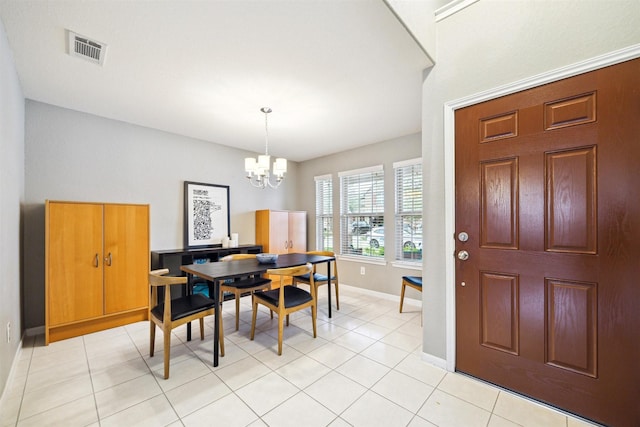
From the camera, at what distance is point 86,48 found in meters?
2.05

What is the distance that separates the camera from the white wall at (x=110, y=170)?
292 centimetres

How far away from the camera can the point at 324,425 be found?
5.22 ft

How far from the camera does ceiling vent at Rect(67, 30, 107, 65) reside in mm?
1959

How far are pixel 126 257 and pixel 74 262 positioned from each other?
0.46 meters

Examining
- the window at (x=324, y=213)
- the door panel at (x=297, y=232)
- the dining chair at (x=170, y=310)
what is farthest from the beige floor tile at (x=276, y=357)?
the window at (x=324, y=213)

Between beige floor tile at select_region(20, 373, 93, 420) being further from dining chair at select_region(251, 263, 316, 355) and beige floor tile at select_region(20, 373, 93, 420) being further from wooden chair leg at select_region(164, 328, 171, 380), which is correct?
dining chair at select_region(251, 263, 316, 355)

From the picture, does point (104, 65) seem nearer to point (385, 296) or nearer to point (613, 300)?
point (613, 300)

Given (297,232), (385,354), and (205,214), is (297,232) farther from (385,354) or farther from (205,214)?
(385,354)

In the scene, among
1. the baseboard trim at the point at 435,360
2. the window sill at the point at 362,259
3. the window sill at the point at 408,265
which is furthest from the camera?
the window sill at the point at 362,259

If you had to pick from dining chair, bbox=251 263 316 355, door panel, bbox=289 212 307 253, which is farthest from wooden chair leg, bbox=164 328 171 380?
door panel, bbox=289 212 307 253

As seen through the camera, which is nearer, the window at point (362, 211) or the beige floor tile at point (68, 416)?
the beige floor tile at point (68, 416)

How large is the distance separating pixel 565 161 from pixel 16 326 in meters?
4.68

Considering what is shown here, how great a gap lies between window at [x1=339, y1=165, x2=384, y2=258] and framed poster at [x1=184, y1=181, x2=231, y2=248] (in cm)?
217

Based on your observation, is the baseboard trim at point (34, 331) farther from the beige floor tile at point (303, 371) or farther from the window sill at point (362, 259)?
the window sill at point (362, 259)
